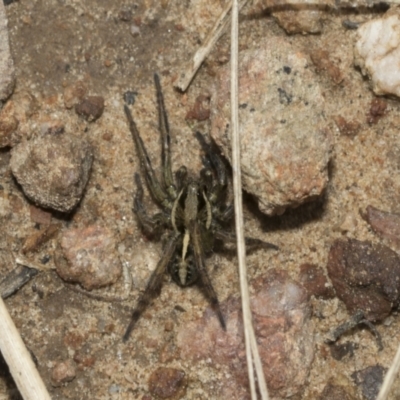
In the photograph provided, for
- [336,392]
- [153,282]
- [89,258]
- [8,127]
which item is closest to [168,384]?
[153,282]

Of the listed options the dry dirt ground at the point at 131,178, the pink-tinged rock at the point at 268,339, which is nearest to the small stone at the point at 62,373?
the dry dirt ground at the point at 131,178

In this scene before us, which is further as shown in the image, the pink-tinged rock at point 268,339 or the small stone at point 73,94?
the small stone at point 73,94

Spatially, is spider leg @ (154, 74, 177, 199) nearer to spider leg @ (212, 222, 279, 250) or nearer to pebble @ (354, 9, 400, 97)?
spider leg @ (212, 222, 279, 250)

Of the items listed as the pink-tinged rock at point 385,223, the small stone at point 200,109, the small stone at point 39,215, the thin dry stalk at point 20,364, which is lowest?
the thin dry stalk at point 20,364

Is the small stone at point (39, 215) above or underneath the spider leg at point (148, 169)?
underneath

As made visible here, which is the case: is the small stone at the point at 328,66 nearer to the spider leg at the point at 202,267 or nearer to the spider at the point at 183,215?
the spider at the point at 183,215

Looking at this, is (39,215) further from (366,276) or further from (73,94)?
(366,276)

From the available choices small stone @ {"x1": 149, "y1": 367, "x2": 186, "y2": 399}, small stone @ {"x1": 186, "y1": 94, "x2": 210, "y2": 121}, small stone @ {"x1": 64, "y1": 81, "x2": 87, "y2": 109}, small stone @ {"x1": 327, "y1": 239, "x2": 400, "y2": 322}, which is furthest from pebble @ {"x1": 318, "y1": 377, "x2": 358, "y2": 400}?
small stone @ {"x1": 64, "y1": 81, "x2": 87, "y2": 109}
